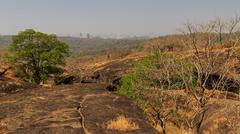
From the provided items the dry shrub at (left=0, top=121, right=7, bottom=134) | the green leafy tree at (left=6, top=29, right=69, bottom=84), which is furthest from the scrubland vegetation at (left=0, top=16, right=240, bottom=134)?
the dry shrub at (left=0, top=121, right=7, bottom=134)

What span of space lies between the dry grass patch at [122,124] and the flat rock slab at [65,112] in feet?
0.84

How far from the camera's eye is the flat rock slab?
14055 millimetres

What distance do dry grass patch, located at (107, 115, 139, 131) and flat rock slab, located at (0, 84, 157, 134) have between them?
257 millimetres

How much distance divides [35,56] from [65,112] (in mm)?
38991

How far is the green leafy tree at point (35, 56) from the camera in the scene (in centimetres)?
5347

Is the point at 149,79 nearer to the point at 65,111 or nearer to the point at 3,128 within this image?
the point at 65,111

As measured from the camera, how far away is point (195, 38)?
67.5 feet

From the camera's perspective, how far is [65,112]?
16.5 m

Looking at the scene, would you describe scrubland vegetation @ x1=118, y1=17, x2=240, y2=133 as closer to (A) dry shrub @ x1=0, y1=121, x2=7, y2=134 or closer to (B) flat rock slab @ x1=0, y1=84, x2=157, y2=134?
(B) flat rock slab @ x1=0, y1=84, x2=157, y2=134

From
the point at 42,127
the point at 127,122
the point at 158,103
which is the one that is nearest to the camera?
the point at 42,127

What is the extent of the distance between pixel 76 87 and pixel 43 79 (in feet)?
103

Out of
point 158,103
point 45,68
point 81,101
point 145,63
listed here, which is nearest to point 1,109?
point 81,101

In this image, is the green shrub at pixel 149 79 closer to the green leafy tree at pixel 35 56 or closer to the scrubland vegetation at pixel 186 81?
the scrubland vegetation at pixel 186 81

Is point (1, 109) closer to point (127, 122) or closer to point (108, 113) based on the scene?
point (108, 113)
